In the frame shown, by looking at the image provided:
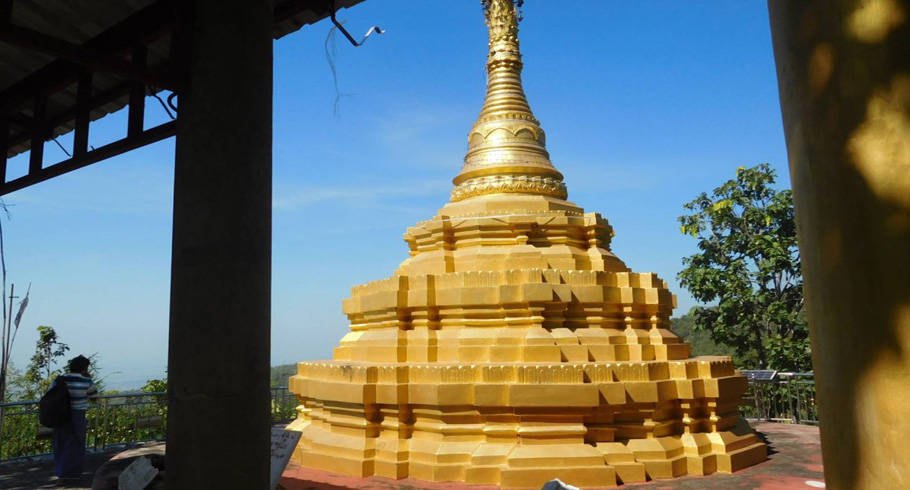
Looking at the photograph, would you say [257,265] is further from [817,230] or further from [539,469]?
[539,469]

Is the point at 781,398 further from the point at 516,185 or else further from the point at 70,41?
the point at 70,41

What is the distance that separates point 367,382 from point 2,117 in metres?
6.80

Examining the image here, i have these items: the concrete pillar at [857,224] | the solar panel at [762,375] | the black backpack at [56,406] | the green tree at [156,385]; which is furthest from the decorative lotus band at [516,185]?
the green tree at [156,385]

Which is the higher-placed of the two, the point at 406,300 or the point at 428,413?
the point at 406,300

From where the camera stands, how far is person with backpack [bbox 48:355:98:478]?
10.6 metres

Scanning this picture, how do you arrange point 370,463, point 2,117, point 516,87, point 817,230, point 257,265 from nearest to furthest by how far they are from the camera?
point 817,230 < point 257,265 < point 2,117 < point 370,463 < point 516,87

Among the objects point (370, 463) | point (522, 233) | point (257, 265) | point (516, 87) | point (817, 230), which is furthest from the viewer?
point (516, 87)

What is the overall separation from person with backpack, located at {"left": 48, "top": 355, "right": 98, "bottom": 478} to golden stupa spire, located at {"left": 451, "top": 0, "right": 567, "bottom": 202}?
877 centimetres

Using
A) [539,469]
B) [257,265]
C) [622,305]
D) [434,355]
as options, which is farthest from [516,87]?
[257,265]

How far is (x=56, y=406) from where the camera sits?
10445 mm

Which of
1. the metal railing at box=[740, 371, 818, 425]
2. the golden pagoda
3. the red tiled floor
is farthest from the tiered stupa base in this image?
the metal railing at box=[740, 371, 818, 425]

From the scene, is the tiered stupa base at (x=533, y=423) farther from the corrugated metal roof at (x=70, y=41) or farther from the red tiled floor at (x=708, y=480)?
the corrugated metal roof at (x=70, y=41)

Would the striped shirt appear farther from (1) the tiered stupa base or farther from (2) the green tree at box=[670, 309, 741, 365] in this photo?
(2) the green tree at box=[670, 309, 741, 365]

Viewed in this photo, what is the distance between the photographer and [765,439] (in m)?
14.2
